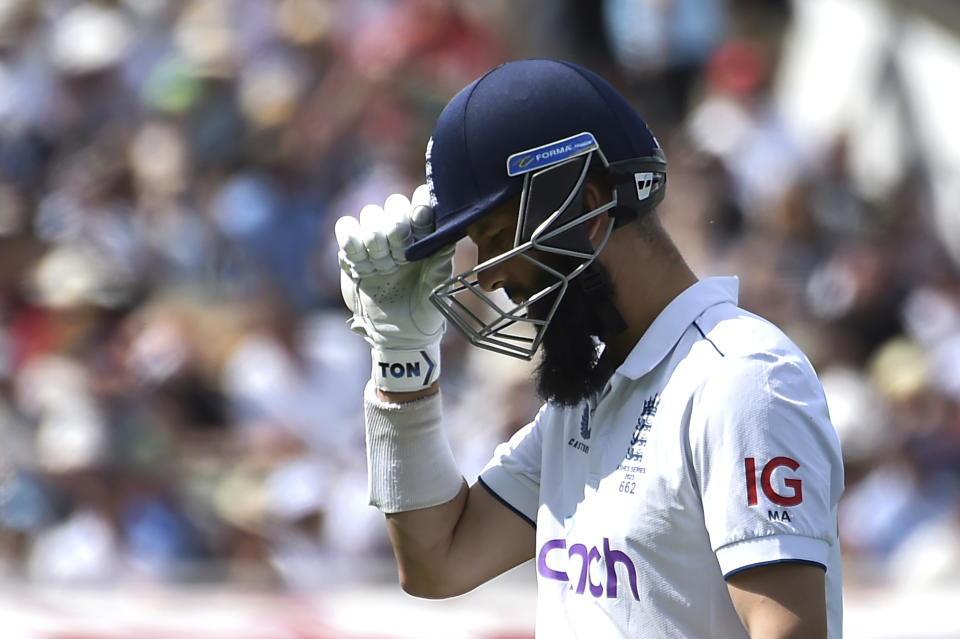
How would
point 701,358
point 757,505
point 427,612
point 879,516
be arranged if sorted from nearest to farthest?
point 757,505
point 701,358
point 427,612
point 879,516

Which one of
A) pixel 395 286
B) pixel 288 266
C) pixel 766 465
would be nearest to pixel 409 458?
pixel 395 286

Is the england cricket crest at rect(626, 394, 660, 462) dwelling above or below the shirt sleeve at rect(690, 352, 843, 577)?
above

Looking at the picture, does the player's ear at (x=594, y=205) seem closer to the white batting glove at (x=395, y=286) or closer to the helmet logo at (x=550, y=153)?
the helmet logo at (x=550, y=153)

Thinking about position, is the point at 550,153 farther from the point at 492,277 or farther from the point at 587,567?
the point at 587,567

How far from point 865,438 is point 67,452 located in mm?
3398

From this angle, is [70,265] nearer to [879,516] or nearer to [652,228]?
[879,516]

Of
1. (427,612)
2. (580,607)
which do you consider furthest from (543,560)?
(427,612)

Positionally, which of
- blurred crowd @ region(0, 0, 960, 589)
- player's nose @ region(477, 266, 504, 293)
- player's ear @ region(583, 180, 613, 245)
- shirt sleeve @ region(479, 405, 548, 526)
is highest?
blurred crowd @ region(0, 0, 960, 589)

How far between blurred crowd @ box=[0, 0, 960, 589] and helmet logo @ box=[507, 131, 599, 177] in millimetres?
3211

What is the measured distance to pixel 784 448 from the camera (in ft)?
6.28

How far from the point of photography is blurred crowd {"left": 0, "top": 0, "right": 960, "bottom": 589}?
18.7ft

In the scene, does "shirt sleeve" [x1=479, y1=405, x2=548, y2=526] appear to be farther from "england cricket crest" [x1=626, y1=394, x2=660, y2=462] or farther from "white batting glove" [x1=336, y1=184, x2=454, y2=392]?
"england cricket crest" [x1=626, y1=394, x2=660, y2=462]

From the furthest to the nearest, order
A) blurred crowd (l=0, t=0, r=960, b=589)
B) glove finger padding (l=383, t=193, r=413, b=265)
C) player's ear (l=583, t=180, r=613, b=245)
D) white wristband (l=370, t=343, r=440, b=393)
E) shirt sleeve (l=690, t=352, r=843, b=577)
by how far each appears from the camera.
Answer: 1. blurred crowd (l=0, t=0, r=960, b=589)
2. white wristband (l=370, t=343, r=440, b=393)
3. glove finger padding (l=383, t=193, r=413, b=265)
4. player's ear (l=583, t=180, r=613, b=245)
5. shirt sleeve (l=690, t=352, r=843, b=577)

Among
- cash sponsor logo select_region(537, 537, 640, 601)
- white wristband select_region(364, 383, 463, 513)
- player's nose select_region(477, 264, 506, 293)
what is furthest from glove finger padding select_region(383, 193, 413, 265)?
cash sponsor logo select_region(537, 537, 640, 601)
